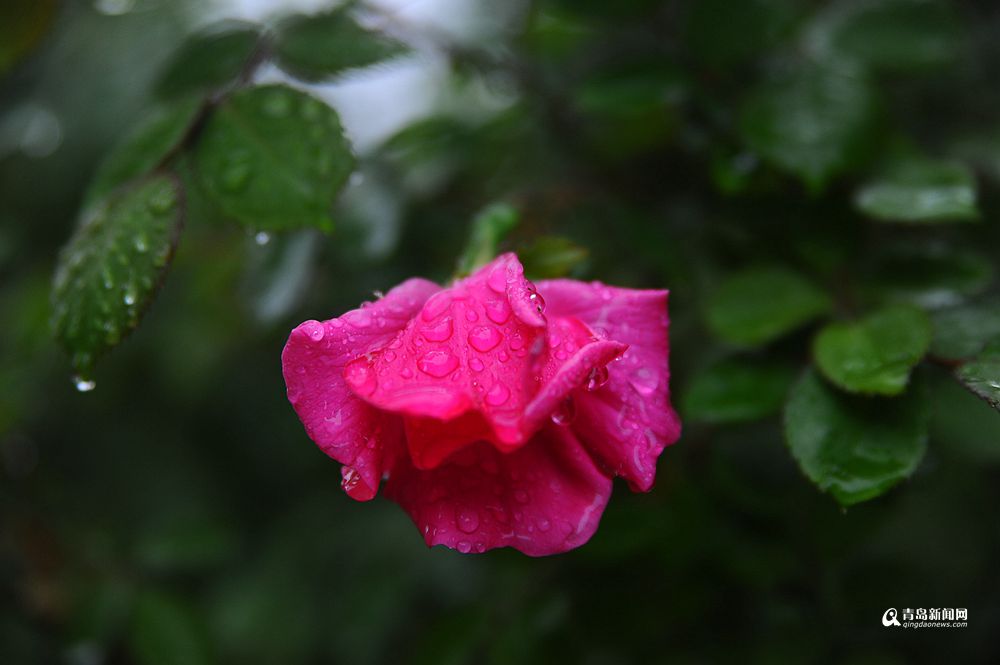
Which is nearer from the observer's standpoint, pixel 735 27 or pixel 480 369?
pixel 480 369

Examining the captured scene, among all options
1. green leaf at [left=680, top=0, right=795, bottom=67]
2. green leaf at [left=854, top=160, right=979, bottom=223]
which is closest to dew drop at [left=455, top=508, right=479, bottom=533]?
green leaf at [left=854, top=160, right=979, bottom=223]

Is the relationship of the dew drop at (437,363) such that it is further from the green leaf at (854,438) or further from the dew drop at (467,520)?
the green leaf at (854,438)

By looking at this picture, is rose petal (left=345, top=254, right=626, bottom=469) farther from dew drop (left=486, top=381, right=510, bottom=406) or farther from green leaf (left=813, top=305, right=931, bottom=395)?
green leaf (left=813, top=305, right=931, bottom=395)

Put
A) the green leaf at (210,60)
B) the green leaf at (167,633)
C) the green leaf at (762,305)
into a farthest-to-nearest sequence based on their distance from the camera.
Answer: the green leaf at (167,633)
the green leaf at (210,60)
the green leaf at (762,305)

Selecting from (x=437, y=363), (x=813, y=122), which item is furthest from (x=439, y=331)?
(x=813, y=122)

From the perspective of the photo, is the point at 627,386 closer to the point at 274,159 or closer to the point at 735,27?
the point at 274,159

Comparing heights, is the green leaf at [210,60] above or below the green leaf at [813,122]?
above

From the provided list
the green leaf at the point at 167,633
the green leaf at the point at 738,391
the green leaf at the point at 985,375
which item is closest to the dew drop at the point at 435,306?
the green leaf at the point at 738,391

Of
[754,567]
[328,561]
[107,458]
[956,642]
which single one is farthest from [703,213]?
[107,458]
